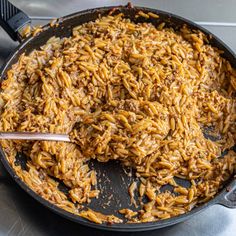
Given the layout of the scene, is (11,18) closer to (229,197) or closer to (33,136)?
(33,136)

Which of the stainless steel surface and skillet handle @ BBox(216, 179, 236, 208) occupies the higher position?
the stainless steel surface

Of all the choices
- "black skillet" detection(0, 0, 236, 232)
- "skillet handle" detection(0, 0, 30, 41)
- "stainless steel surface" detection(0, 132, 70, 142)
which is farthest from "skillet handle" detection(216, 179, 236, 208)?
"skillet handle" detection(0, 0, 30, 41)

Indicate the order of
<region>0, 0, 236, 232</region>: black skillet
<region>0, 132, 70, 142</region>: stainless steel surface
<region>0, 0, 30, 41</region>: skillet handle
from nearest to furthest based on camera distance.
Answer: <region>0, 0, 236, 232</region>: black skillet, <region>0, 132, 70, 142</region>: stainless steel surface, <region>0, 0, 30, 41</region>: skillet handle

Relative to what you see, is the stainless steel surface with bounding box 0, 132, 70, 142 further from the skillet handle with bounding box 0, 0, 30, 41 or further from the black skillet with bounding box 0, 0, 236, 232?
the skillet handle with bounding box 0, 0, 30, 41

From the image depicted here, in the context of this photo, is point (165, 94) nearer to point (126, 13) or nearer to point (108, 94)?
point (108, 94)

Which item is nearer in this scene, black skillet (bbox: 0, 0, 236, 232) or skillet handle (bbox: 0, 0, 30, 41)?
black skillet (bbox: 0, 0, 236, 232)

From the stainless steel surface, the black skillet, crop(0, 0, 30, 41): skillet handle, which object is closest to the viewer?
the black skillet

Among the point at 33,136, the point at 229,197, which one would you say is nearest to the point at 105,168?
the point at 33,136
